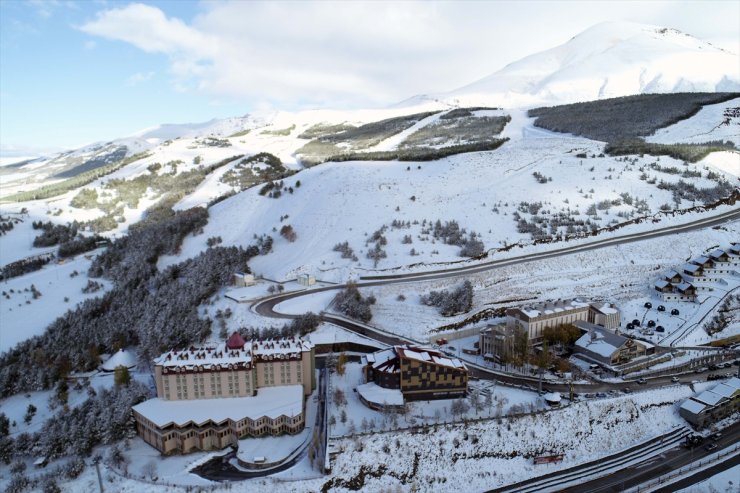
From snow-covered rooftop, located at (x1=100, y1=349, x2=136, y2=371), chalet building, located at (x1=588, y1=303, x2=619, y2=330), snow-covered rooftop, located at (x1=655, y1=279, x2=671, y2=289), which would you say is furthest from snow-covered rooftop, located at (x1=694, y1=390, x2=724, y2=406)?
snow-covered rooftop, located at (x1=100, y1=349, x2=136, y2=371)

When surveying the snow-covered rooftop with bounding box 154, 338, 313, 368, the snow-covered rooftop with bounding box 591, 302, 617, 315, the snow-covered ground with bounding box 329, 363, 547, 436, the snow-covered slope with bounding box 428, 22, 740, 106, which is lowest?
the snow-covered ground with bounding box 329, 363, 547, 436

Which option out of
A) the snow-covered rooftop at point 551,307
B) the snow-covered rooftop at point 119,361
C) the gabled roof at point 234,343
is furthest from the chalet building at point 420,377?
the snow-covered rooftop at point 119,361

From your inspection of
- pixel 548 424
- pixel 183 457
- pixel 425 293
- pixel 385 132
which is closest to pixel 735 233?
pixel 425 293

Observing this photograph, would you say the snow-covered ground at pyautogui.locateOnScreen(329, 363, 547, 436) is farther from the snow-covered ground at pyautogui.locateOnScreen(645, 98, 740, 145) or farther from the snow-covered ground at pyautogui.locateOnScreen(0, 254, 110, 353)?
the snow-covered ground at pyautogui.locateOnScreen(645, 98, 740, 145)

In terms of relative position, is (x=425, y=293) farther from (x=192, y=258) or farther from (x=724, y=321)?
(x=192, y=258)

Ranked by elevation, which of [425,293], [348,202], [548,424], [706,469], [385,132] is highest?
[385,132]

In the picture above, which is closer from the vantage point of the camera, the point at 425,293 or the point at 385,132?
the point at 425,293

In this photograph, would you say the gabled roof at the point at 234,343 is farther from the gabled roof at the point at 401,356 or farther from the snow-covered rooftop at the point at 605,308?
the snow-covered rooftop at the point at 605,308
